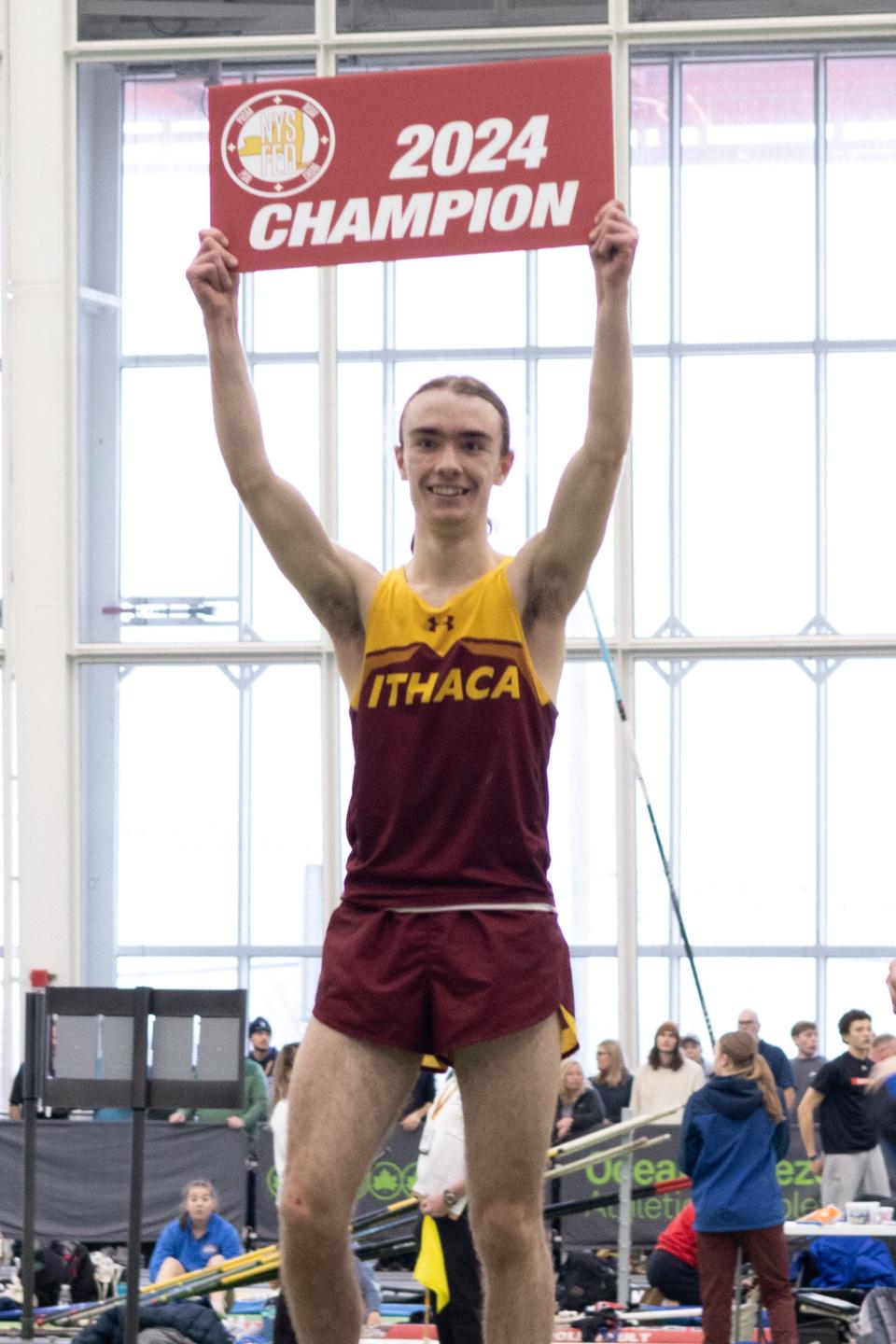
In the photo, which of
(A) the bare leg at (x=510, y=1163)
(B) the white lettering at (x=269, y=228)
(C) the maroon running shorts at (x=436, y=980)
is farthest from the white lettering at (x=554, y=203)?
(A) the bare leg at (x=510, y=1163)

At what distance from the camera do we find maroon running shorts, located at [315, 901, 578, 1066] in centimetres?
341

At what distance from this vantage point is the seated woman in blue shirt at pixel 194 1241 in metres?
10.2

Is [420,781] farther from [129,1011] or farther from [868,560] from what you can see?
[868,560]

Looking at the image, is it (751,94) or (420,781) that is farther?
(751,94)

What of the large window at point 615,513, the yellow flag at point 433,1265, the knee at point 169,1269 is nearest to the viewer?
the yellow flag at point 433,1265

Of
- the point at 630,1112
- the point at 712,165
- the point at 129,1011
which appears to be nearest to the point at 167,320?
the point at 712,165

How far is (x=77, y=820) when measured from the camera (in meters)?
16.6

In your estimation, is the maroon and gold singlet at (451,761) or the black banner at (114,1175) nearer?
the maroon and gold singlet at (451,761)

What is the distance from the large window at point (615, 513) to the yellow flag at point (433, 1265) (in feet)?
28.2

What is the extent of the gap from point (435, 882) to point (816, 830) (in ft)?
44.4

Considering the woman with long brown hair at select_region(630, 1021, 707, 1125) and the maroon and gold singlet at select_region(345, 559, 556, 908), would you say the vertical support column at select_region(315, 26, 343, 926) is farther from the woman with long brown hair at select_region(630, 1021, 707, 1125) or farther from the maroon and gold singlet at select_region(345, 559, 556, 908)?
the maroon and gold singlet at select_region(345, 559, 556, 908)

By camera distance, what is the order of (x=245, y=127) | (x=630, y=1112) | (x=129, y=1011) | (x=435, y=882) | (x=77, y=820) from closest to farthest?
(x=435, y=882), (x=245, y=127), (x=129, y=1011), (x=630, y=1112), (x=77, y=820)

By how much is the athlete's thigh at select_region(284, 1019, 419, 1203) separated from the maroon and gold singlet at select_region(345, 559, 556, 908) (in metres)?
0.25

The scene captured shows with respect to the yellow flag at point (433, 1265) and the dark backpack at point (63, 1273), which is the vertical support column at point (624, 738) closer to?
the dark backpack at point (63, 1273)
